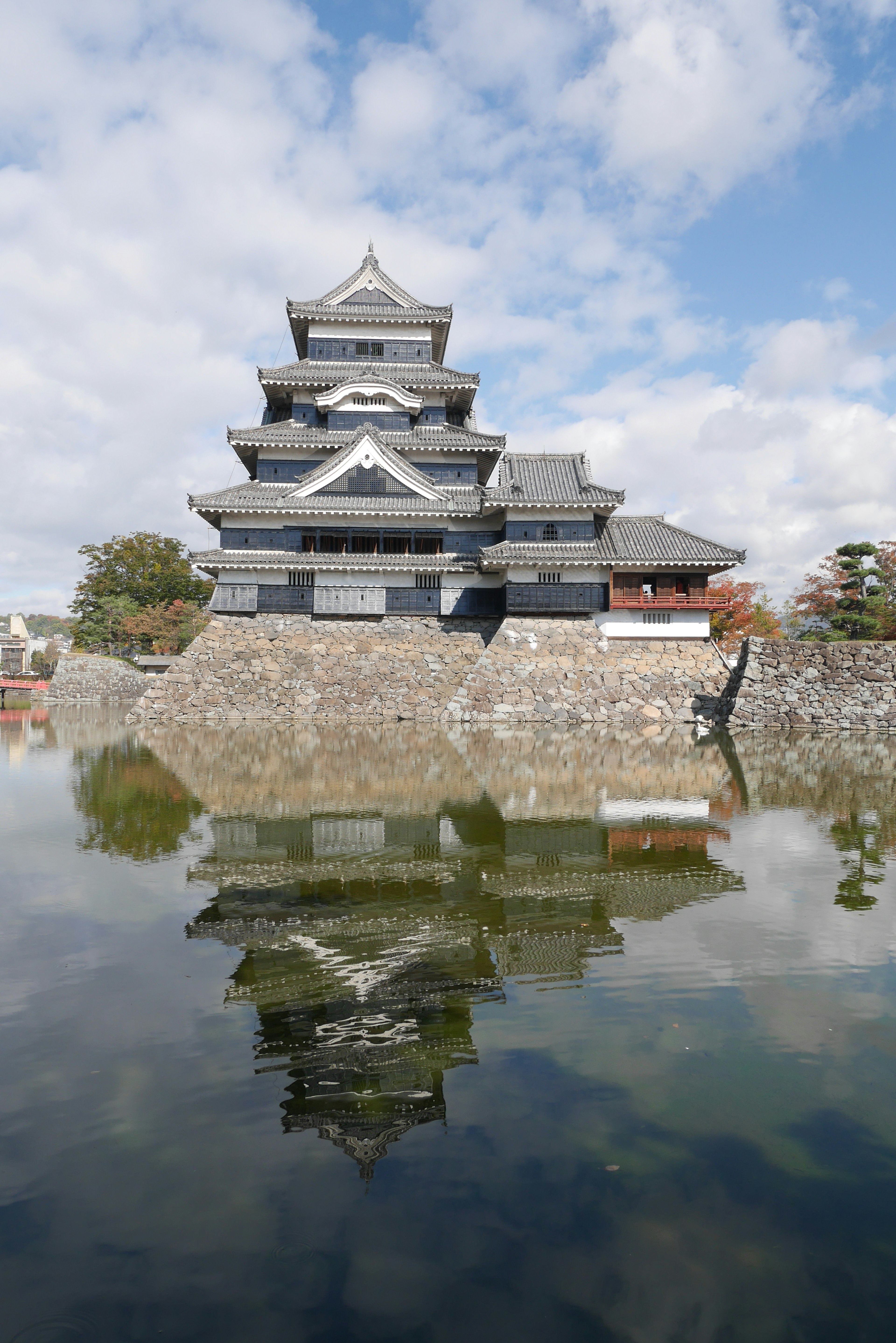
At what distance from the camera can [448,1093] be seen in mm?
4027

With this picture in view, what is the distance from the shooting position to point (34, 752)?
19.2m

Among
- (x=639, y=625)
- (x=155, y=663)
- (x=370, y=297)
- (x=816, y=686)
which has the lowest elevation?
(x=816, y=686)

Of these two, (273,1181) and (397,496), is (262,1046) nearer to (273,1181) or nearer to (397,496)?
(273,1181)

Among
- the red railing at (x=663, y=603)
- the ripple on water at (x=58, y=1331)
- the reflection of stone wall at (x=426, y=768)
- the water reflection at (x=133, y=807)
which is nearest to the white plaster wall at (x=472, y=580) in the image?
the red railing at (x=663, y=603)

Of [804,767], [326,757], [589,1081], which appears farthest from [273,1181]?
[804,767]

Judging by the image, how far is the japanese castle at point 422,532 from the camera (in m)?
29.8

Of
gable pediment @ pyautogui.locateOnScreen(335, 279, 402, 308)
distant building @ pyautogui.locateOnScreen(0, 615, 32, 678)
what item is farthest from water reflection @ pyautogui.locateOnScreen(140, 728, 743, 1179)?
distant building @ pyautogui.locateOnScreen(0, 615, 32, 678)

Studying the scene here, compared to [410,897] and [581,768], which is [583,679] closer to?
[581,768]

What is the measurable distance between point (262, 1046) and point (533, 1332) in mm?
2390

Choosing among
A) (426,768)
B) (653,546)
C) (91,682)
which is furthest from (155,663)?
(426,768)

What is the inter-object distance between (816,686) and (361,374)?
2370 cm

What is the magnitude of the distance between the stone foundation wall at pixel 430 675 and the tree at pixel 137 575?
2424cm

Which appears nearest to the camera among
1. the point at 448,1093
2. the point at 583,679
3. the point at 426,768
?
the point at 448,1093

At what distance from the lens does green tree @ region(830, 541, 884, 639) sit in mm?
32094
